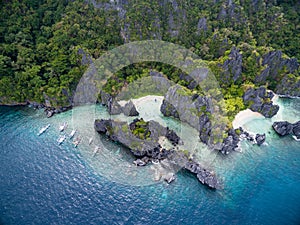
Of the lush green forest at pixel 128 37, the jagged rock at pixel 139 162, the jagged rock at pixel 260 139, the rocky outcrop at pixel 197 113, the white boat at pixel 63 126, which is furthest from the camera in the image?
the lush green forest at pixel 128 37

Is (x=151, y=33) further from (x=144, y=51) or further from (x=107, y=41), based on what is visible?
(x=107, y=41)

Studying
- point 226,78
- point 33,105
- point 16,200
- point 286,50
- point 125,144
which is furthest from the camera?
point 286,50

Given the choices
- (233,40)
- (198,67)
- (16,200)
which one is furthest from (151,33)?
(16,200)

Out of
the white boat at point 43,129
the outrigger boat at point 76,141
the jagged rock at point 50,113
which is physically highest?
the jagged rock at point 50,113

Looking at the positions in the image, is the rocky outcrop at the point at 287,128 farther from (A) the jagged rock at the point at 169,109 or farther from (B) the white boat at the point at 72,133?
(B) the white boat at the point at 72,133

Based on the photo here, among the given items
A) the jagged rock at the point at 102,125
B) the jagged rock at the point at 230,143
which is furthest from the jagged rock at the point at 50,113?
the jagged rock at the point at 230,143
